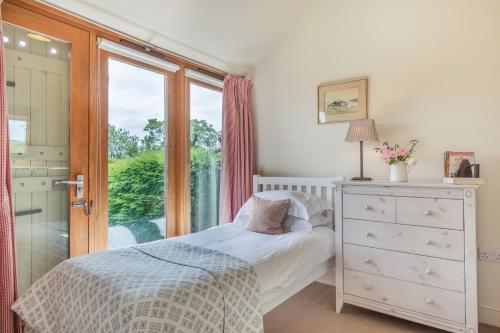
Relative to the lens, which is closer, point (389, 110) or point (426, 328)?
point (426, 328)

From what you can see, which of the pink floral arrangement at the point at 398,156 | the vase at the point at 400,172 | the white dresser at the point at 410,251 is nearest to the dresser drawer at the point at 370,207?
the white dresser at the point at 410,251

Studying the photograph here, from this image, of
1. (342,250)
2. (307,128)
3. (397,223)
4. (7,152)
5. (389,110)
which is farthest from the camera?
(307,128)

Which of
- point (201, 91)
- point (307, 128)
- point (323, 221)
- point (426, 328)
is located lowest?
point (426, 328)

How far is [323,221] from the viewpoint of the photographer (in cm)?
272

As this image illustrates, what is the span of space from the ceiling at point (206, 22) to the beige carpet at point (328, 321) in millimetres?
2568

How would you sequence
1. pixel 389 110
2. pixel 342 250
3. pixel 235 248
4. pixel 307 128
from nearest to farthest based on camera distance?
1. pixel 235 248
2. pixel 342 250
3. pixel 389 110
4. pixel 307 128

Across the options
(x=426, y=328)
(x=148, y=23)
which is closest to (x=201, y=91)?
(x=148, y=23)

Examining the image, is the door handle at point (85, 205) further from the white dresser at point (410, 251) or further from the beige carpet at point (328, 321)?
the white dresser at point (410, 251)

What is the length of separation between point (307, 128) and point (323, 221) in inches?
40.7

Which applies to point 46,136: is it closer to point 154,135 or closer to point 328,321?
point 154,135

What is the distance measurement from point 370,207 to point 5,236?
95.6 inches

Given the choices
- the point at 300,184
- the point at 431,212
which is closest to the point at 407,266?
the point at 431,212

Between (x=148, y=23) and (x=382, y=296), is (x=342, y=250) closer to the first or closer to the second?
(x=382, y=296)

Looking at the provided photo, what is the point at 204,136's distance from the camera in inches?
129
